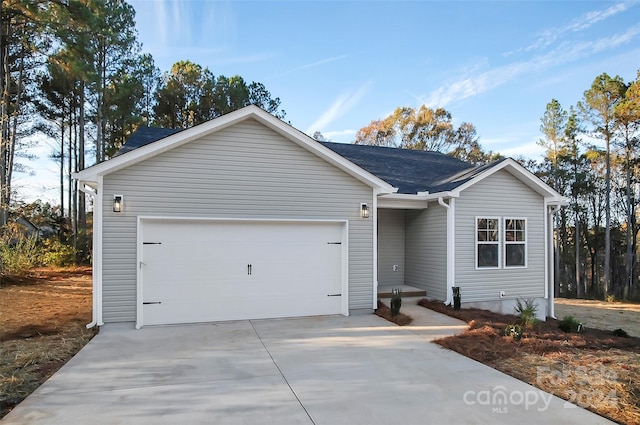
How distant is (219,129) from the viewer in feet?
24.0

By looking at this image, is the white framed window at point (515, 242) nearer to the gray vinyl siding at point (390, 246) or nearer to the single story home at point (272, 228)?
the single story home at point (272, 228)

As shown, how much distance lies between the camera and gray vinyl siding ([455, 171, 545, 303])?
906 cm

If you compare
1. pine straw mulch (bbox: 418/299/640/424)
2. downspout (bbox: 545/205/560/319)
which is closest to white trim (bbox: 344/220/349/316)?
pine straw mulch (bbox: 418/299/640/424)

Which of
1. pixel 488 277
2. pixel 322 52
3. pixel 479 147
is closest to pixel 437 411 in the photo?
pixel 488 277

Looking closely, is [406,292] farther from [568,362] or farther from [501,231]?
[568,362]

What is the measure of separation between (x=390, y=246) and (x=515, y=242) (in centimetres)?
315

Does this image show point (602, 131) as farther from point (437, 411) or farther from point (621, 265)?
point (437, 411)

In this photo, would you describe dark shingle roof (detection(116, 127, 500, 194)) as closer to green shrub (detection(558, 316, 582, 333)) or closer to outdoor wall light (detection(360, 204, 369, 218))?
outdoor wall light (detection(360, 204, 369, 218))

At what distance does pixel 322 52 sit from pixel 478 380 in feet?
41.8

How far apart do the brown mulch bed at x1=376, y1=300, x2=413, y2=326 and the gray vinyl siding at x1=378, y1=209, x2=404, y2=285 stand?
78.5 inches

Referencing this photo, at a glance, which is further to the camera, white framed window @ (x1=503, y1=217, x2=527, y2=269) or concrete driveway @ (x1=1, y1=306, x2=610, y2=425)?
white framed window @ (x1=503, y1=217, x2=527, y2=269)

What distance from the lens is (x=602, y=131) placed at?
70.7 ft

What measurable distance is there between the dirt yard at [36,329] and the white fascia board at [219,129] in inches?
104

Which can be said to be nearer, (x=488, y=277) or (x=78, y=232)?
(x=488, y=277)
